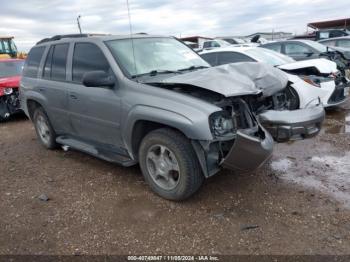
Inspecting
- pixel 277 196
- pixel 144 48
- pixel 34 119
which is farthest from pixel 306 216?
pixel 34 119

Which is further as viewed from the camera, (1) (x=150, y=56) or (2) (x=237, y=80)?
(1) (x=150, y=56)

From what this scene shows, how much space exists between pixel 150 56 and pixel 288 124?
1925 mm

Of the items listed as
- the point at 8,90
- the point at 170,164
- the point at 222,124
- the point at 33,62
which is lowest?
the point at 170,164

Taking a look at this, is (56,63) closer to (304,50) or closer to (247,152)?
(247,152)

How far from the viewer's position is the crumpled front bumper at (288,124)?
11.7ft

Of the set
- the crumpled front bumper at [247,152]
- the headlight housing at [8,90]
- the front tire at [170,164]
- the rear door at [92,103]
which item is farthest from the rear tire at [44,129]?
the crumpled front bumper at [247,152]

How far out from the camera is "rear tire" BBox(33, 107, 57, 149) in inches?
224

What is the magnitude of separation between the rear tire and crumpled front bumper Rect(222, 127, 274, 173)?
348cm

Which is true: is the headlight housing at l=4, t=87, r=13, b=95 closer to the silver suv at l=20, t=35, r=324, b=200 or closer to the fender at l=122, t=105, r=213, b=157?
the silver suv at l=20, t=35, r=324, b=200

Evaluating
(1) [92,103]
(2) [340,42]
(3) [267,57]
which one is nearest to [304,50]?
(3) [267,57]

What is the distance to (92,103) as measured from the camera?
4.37m

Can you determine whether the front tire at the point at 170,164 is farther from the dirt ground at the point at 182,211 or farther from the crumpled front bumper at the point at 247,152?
the crumpled front bumper at the point at 247,152

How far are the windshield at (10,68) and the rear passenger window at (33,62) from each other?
3.94 metres

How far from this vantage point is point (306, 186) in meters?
4.03
